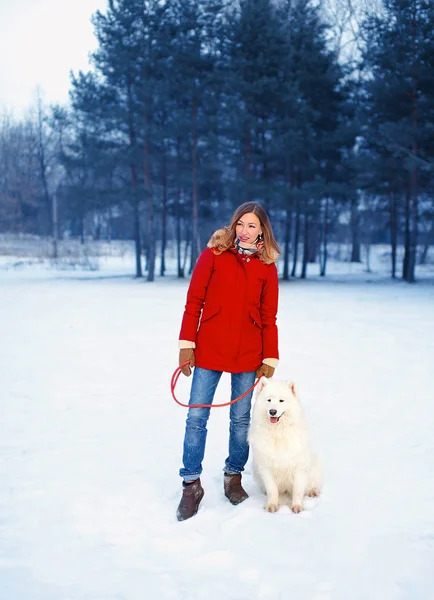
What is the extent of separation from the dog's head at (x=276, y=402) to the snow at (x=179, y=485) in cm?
66

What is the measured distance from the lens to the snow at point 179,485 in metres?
2.69

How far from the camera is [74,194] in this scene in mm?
24422

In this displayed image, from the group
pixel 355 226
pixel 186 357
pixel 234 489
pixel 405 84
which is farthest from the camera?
pixel 355 226

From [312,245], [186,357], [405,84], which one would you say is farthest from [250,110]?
[186,357]

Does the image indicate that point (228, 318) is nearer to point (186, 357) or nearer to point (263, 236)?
point (186, 357)

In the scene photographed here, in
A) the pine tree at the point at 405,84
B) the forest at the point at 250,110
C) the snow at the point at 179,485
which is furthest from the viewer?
the forest at the point at 250,110

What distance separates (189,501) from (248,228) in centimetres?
183

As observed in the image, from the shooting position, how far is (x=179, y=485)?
387 cm

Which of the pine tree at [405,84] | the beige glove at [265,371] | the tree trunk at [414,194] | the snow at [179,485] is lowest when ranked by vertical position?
the snow at [179,485]

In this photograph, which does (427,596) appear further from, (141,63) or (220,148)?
(141,63)

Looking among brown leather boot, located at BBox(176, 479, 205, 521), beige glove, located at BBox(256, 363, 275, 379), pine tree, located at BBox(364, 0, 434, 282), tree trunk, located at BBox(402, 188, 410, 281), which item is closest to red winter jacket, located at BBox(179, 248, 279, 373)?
beige glove, located at BBox(256, 363, 275, 379)

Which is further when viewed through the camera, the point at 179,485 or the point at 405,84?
the point at 405,84

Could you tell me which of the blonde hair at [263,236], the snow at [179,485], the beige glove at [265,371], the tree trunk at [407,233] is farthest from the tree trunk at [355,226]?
the beige glove at [265,371]

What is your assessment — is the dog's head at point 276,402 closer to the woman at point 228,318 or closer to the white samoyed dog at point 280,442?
the white samoyed dog at point 280,442
